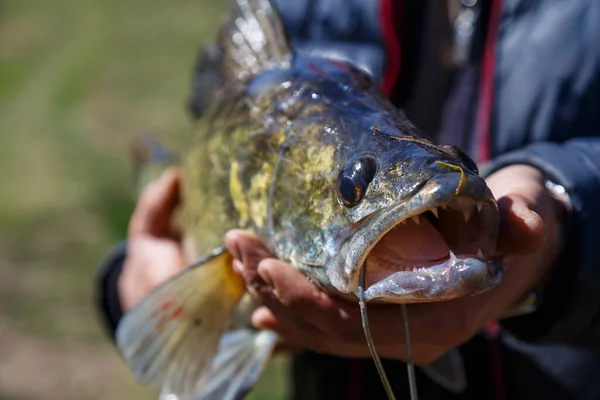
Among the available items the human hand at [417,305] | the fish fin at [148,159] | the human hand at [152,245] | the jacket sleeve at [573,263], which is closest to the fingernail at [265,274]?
the human hand at [417,305]

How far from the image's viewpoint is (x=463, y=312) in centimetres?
107

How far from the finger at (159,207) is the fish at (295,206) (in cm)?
9

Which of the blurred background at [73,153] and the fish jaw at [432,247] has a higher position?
the fish jaw at [432,247]

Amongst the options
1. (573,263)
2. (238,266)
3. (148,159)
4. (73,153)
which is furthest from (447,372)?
(73,153)

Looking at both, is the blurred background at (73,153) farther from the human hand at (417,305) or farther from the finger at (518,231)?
the finger at (518,231)

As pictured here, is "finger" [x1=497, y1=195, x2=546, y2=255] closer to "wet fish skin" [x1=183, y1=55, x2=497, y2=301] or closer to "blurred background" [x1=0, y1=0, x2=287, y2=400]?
"wet fish skin" [x1=183, y1=55, x2=497, y2=301]

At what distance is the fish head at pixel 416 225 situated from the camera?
0.87 meters

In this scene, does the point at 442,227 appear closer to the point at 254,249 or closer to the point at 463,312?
the point at 463,312

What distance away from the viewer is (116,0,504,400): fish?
91 centimetres

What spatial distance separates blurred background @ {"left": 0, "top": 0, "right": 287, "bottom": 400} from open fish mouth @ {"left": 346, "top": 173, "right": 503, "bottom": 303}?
7.42ft

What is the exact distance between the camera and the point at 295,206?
1.16 m

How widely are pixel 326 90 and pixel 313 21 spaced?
19.6 inches

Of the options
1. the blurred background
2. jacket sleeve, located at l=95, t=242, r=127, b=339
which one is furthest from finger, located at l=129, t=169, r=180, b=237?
the blurred background

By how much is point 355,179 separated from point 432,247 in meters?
0.14
